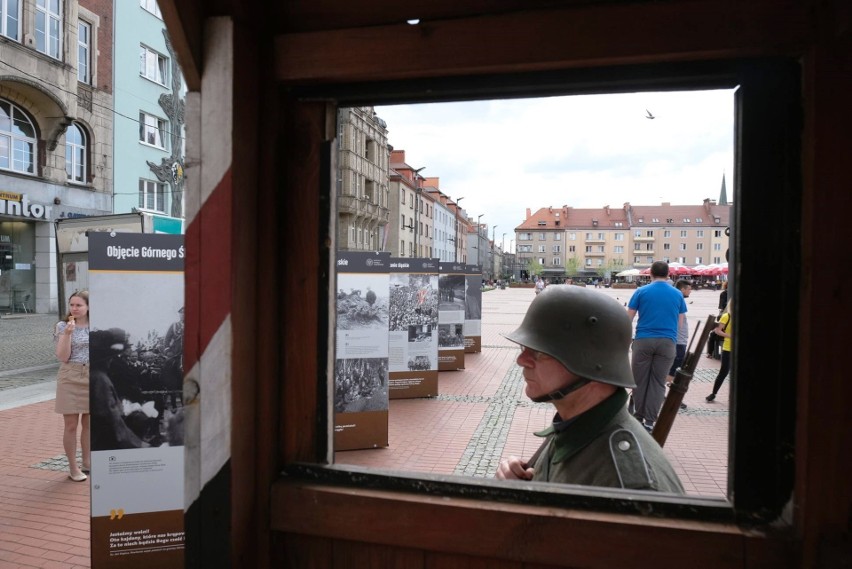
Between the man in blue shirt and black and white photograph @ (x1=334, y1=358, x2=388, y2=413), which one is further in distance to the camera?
black and white photograph @ (x1=334, y1=358, x2=388, y2=413)

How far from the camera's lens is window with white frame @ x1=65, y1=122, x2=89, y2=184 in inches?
930

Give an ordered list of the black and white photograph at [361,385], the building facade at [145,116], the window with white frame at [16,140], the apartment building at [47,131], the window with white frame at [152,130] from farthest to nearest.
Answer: the window with white frame at [152,130] → the building facade at [145,116] → the window with white frame at [16,140] → the apartment building at [47,131] → the black and white photograph at [361,385]

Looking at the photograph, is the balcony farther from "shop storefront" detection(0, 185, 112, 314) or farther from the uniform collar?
the uniform collar

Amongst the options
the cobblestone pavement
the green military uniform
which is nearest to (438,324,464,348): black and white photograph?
the cobblestone pavement

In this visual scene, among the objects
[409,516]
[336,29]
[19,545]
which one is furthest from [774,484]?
[19,545]

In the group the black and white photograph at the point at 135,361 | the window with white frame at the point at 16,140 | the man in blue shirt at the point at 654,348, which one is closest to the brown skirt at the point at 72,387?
the black and white photograph at the point at 135,361

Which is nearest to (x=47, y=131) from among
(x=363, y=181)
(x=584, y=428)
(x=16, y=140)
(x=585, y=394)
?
(x=16, y=140)

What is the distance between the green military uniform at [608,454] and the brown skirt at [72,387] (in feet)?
16.4

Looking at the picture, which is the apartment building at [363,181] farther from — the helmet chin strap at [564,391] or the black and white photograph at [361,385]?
the helmet chin strap at [564,391]

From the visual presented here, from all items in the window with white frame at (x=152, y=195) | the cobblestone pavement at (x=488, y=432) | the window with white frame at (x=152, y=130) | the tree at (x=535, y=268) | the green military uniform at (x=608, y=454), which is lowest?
the cobblestone pavement at (x=488, y=432)

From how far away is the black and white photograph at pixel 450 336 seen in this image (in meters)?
12.1

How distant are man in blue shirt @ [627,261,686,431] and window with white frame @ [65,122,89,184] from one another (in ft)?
80.1

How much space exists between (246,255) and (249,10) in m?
0.65

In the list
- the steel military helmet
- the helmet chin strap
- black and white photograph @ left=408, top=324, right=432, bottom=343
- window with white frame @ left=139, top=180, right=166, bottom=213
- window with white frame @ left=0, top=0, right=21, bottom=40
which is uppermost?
window with white frame @ left=0, top=0, right=21, bottom=40
